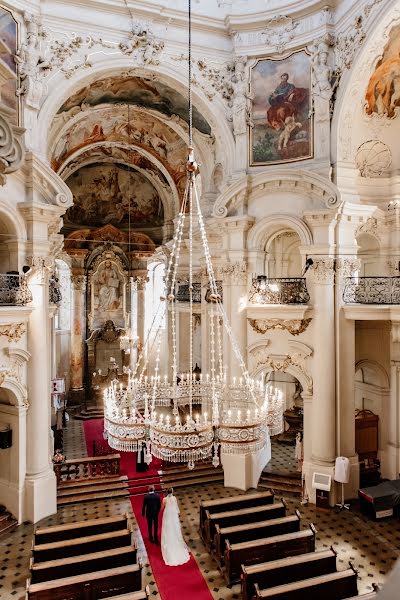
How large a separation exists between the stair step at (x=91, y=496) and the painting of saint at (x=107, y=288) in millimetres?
10184

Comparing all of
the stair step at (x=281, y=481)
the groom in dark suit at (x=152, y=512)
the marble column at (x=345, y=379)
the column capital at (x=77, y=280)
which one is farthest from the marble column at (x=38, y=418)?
the column capital at (x=77, y=280)

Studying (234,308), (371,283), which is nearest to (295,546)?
(234,308)

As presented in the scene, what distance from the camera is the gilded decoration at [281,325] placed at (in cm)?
1206

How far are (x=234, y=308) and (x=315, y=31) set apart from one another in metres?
7.54

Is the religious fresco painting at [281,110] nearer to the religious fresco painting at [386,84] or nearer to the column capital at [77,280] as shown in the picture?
the religious fresco painting at [386,84]

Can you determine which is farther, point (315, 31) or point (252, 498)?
point (315, 31)

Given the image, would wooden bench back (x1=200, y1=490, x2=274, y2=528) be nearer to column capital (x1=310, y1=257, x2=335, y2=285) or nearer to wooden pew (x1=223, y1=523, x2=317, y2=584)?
wooden pew (x1=223, y1=523, x2=317, y2=584)

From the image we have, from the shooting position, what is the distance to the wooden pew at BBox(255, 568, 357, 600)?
7.11m

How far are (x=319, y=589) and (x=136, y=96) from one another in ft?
42.7

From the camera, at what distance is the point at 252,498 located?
10.3m

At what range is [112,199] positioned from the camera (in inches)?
812

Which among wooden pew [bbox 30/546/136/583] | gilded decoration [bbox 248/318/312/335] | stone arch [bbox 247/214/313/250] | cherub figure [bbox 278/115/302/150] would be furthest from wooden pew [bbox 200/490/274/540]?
cherub figure [bbox 278/115/302/150]

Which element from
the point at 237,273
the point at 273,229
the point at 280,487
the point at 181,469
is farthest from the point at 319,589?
the point at 273,229

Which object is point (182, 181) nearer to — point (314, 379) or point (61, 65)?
point (61, 65)
